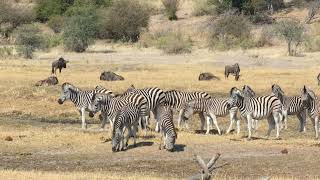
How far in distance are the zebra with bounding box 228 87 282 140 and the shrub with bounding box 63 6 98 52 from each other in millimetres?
42801

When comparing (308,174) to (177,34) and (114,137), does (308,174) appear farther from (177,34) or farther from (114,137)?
(177,34)

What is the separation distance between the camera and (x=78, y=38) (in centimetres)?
6712

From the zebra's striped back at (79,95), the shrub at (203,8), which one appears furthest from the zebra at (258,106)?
the shrub at (203,8)

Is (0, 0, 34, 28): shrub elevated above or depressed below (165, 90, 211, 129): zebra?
above

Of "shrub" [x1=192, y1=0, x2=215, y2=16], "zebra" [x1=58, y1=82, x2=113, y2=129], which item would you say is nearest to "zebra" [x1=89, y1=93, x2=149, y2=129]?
"zebra" [x1=58, y1=82, x2=113, y2=129]

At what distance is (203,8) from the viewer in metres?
84.4

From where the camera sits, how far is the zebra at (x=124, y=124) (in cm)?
2182

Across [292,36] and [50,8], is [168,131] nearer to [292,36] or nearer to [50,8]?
[292,36]

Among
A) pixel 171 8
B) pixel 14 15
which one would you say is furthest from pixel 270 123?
pixel 14 15

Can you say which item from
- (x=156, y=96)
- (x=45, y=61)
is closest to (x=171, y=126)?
(x=156, y=96)

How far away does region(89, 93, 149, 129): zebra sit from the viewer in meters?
23.7

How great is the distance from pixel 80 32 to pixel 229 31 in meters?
14.1

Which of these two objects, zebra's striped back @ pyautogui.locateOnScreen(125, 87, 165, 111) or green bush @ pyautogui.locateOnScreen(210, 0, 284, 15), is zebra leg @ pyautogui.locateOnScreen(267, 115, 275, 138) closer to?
zebra's striped back @ pyautogui.locateOnScreen(125, 87, 165, 111)

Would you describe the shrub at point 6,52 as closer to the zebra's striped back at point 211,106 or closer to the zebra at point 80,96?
the zebra at point 80,96
